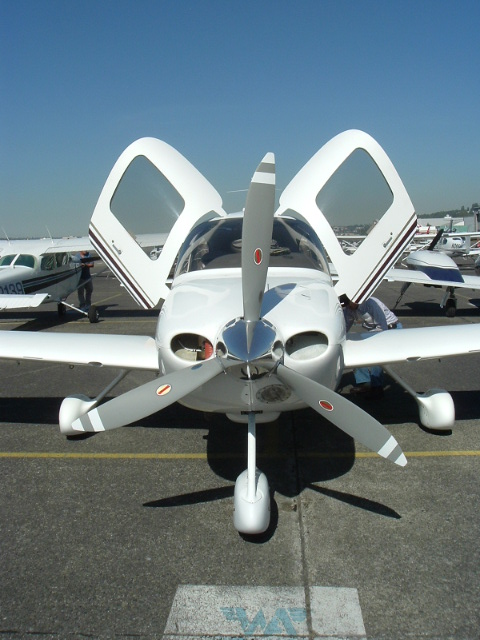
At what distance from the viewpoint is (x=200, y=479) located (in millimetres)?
4031

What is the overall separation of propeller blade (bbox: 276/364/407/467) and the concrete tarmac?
65 centimetres

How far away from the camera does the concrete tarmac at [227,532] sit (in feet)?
8.43

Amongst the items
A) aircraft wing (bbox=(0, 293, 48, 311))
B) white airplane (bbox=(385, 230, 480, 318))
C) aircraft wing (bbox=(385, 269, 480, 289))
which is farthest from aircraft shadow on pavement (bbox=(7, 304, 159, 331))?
white airplane (bbox=(385, 230, 480, 318))

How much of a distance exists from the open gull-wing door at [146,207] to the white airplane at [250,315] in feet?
0.05

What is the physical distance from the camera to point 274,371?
3051mm

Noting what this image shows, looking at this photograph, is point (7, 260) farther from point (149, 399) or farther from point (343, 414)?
point (343, 414)

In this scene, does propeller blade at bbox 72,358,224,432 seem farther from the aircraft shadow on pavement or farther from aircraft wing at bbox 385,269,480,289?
aircraft wing at bbox 385,269,480,289

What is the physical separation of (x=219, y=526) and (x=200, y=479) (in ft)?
2.24

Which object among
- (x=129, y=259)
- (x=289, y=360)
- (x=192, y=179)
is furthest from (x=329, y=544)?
(x=192, y=179)

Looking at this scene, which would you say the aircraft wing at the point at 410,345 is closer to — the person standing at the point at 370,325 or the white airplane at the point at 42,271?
the person standing at the point at 370,325

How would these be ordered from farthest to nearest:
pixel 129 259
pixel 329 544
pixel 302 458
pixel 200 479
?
pixel 129 259
pixel 302 458
pixel 200 479
pixel 329 544

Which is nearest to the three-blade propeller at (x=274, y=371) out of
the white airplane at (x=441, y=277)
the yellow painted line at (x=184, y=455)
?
the yellow painted line at (x=184, y=455)

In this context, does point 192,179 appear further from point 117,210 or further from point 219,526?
point 219,526

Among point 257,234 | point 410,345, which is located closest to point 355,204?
point 410,345
